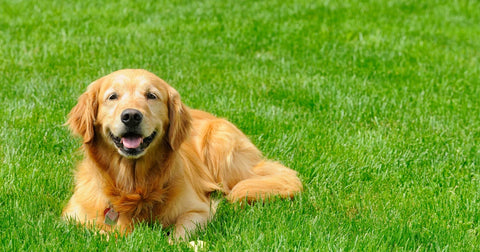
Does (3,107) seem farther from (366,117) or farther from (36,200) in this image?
(366,117)

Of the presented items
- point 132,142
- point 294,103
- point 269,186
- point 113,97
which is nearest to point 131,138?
point 132,142

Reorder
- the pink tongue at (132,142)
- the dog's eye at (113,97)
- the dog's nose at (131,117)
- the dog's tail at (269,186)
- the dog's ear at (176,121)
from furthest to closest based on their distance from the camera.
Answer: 1. the dog's tail at (269,186)
2. the dog's ear at (176,121)
3. the dog's eye at (113,97)
4. the pink tongue at (132,142)
5. the dog's nose at (131,117)

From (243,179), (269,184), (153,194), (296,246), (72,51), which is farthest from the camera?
(72,51)

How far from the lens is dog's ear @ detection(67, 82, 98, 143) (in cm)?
354

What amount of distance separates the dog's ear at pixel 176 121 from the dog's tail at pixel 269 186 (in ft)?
1.86

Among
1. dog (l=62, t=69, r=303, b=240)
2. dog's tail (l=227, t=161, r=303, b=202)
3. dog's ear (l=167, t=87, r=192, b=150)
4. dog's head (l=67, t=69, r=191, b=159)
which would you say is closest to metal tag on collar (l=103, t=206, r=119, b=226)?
dog (l=62, t=69, r=303, b=240)

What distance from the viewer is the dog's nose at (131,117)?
326cm

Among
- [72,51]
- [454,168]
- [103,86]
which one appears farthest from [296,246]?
[72,51]

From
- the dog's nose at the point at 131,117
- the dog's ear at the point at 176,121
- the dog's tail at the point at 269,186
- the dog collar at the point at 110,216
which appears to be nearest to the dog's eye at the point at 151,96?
the dog's ear at the point at 176,121

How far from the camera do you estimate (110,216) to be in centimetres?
348

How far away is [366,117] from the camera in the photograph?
5527 millimetres

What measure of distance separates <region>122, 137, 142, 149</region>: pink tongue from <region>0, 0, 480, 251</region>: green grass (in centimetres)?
46

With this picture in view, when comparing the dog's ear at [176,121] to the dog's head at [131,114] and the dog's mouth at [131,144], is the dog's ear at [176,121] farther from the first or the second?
the dog's mouth at [131,144]

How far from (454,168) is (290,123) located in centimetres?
142
